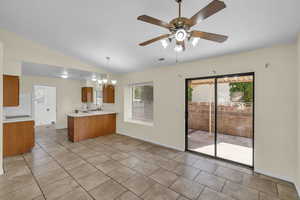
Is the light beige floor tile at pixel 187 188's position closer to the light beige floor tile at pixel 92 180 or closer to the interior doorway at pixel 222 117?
the light beige floor tile at pixel 92 180

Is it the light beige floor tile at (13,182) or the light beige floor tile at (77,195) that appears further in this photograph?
the light beige floor tile at (13,182)

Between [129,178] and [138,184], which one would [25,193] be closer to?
[129,178]

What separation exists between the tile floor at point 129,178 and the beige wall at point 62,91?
299 centimetres

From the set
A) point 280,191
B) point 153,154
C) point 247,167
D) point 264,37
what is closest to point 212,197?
point 280,191

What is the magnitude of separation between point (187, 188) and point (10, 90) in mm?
4680

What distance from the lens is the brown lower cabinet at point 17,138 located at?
332 cm

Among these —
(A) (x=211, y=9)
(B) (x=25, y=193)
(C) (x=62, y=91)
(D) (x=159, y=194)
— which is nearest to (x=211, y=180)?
(D) (x=159, y=194)

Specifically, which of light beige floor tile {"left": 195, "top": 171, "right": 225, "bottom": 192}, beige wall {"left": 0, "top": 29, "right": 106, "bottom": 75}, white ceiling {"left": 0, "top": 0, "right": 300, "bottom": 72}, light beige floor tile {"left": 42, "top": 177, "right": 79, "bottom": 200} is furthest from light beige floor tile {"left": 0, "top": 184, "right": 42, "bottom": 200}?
white ceiling {"left": 0, "top": 0, "right": 300, "bottom": 72}

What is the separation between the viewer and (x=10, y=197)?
Result: 6.54 ft

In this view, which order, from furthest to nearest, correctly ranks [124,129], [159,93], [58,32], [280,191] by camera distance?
[124,129] → [159,93] → [58,32] → [280,191]

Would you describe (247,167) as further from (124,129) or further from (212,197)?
(124,129)

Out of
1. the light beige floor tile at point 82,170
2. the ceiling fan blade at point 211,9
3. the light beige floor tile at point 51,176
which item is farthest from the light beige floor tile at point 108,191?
the ceiling fan blade at point 211,9

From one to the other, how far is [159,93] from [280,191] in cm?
336

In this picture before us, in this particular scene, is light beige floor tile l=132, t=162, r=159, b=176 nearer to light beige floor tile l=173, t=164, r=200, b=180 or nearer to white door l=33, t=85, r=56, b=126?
light beige floor tile l=173, t=164, r=200, b=180
